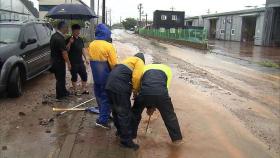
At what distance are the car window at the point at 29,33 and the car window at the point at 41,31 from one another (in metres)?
0.30

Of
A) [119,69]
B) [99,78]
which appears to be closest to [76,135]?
[99,78]

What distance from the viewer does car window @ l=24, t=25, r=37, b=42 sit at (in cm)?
977

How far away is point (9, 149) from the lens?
18.6ft

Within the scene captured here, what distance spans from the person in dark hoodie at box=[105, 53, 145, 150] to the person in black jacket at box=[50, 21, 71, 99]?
2.76 metres

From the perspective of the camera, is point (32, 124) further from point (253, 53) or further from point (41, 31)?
point (253, 53)

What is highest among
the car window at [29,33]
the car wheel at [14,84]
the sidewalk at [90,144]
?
the car window at [29,33]

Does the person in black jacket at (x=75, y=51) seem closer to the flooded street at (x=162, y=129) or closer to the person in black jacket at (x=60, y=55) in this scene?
the person in black jacket at (x=60, y=55)

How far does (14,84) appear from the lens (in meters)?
8.59

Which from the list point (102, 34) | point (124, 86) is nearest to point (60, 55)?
point (102, 34)

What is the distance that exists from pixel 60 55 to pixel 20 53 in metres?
1.36

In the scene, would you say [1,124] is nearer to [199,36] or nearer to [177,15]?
[199,36]

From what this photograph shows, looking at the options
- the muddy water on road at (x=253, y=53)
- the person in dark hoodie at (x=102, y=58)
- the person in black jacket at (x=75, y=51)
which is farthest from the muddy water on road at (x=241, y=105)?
the muddy water on road at (x=253, y=53)

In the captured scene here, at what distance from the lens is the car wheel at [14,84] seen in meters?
8.53

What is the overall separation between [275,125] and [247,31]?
46009 millimetres
